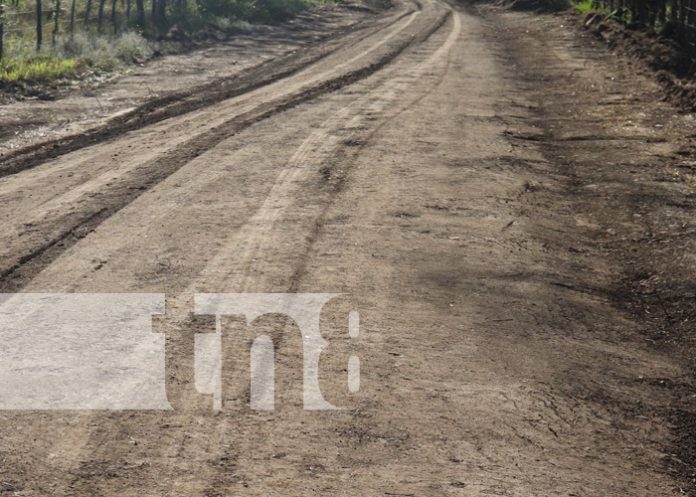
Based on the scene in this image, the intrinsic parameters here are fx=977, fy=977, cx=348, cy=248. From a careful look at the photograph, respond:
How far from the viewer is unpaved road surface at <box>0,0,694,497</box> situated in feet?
17.8

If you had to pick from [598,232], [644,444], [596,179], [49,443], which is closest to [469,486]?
[644,444]

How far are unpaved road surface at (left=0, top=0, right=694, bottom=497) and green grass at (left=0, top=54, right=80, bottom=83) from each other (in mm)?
4593

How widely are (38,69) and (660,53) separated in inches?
523

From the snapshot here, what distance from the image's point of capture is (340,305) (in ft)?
25.0

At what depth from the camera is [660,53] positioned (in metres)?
20.8

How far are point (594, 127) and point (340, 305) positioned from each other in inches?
331

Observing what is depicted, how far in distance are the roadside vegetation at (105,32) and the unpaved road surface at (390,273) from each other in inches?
219

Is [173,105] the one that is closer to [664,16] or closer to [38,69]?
[38,69]

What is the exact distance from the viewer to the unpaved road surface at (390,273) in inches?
213

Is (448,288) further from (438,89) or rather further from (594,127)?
(438,89)

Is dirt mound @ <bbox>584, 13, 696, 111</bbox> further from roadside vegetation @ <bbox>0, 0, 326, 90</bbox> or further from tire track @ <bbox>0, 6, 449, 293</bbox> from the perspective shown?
roadside vegetation @ <bbox>0, 0, 326, 90</bbox>

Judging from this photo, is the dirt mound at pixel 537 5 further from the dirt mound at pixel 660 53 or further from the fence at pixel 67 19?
the fence at pixel 67 19

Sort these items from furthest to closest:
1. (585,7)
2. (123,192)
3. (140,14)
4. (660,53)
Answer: (585,7)
(140,14)
(660,53)
(123,192)

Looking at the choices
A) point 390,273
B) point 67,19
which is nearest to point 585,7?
point 67,19
